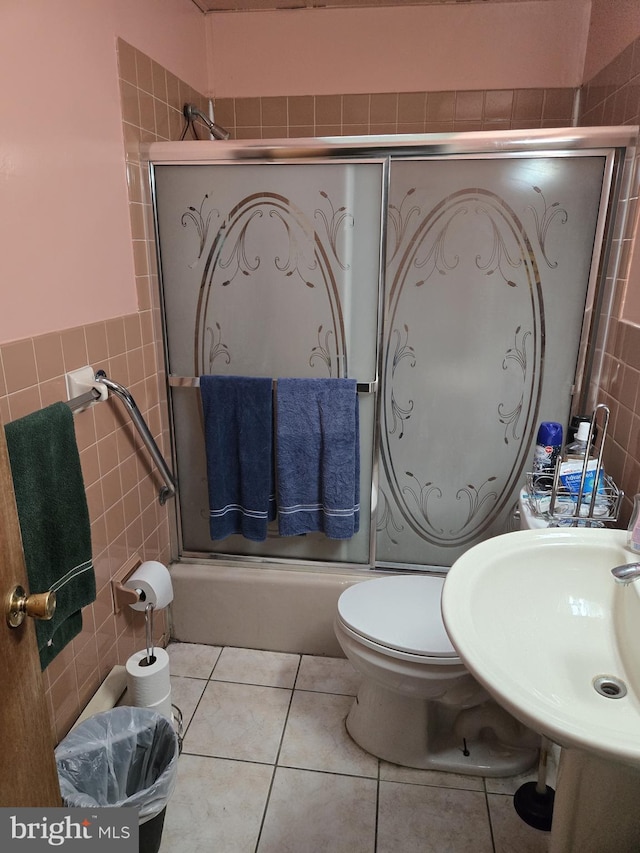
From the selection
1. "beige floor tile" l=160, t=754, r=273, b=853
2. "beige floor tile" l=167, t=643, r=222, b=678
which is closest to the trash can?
"beige floor tile" l=160, t=754, r=273, b=853

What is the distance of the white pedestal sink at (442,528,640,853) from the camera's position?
2.90 feet

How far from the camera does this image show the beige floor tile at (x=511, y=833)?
140cm

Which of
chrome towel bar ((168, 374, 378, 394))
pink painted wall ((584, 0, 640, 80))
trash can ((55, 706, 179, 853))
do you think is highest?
pink painted wall ((584, 0, 640, 80))

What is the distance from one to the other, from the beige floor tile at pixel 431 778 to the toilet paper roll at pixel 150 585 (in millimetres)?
807

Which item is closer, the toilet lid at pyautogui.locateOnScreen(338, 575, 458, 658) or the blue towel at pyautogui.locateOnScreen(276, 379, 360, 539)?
the toilet lid at pyautogui.locateOnScreen(338, 575, 458, 658)

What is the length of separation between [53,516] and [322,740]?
1057mm

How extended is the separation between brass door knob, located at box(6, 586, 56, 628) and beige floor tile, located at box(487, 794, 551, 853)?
4.21ft

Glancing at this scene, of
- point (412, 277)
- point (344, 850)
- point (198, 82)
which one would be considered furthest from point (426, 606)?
point (198, 82)

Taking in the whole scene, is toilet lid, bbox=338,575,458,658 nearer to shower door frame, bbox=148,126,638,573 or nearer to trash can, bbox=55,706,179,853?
trash can, bbox=55,706,179,853

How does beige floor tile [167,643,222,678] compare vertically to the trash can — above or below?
below

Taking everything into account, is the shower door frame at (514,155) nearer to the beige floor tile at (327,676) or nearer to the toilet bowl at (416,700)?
the toilet bowl at (416,700)

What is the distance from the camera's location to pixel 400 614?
5.27ft

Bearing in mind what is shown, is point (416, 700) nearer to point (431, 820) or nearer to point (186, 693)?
point (431, 820)

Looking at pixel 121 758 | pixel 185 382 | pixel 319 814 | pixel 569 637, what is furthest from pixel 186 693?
pixel 569 637
